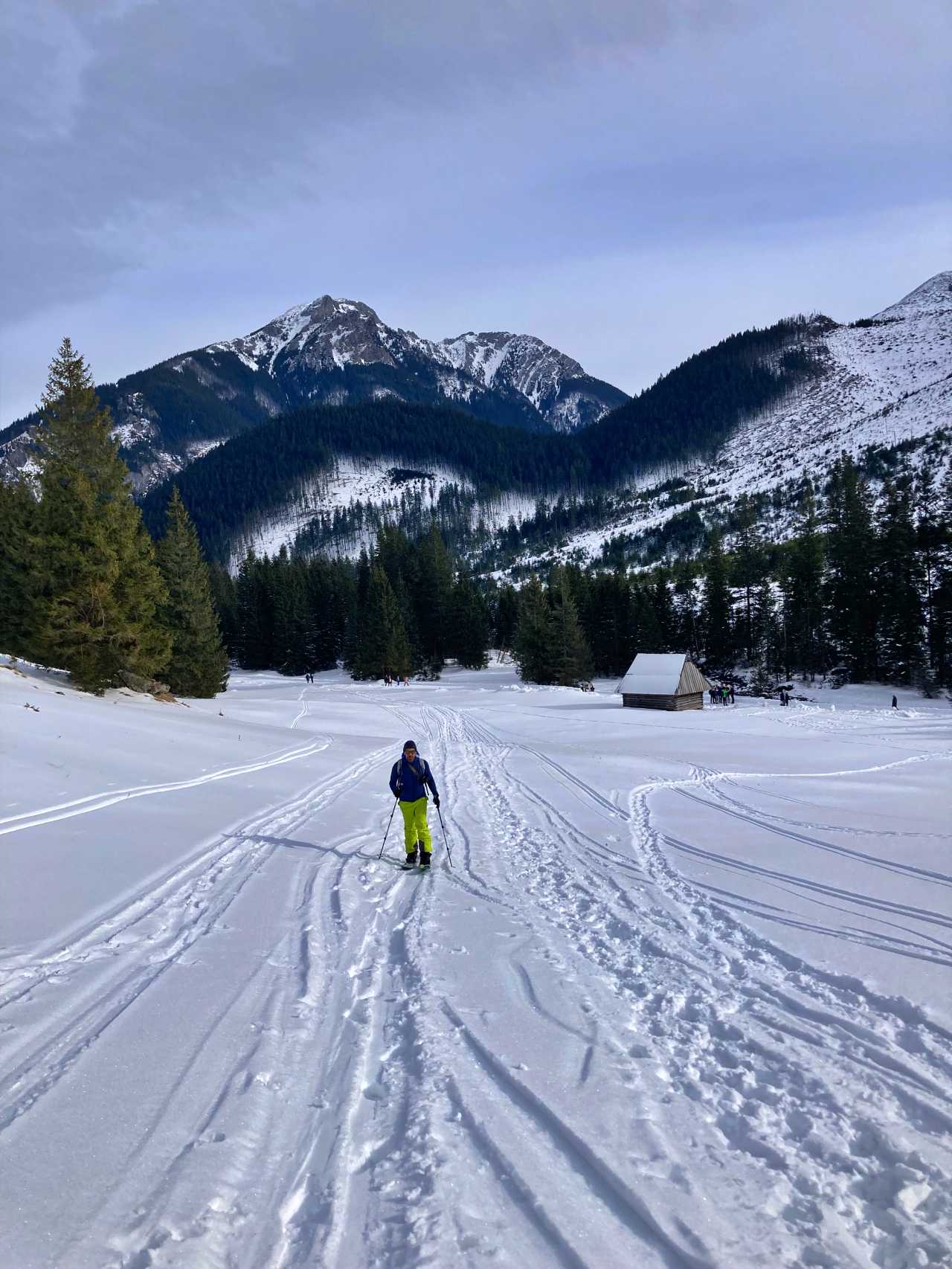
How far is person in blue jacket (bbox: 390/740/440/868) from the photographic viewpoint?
9023 millimetres

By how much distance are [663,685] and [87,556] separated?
30896 millimetres

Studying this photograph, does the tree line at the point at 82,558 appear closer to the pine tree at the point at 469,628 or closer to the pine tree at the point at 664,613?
the pine tree at the point at 469,628

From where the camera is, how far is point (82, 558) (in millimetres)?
23609

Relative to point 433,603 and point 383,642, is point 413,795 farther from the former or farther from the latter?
point 433,603

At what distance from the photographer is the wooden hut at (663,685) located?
40.4 metres

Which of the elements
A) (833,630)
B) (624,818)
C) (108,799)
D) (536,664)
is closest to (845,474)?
(833,630)

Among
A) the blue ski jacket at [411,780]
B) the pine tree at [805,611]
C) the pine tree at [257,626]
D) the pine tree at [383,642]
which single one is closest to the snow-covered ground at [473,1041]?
the blue ski jacket at [411,780]

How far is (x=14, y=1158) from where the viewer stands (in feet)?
10.7

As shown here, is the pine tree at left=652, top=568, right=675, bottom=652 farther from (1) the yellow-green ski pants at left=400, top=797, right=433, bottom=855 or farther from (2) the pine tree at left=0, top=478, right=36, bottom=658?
(1) the yellow-green ski pants at left=400, top=797, right=433, bottom=855

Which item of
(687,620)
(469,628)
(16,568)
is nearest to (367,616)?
(469,628)

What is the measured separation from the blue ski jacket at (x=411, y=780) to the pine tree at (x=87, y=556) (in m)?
19.3

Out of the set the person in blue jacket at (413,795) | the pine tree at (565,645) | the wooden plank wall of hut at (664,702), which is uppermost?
the pine tree at (565,645)

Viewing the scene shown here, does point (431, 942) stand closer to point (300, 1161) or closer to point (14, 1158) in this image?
point (300, 1161)

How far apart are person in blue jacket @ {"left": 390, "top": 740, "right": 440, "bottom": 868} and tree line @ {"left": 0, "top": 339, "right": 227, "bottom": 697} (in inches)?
763
